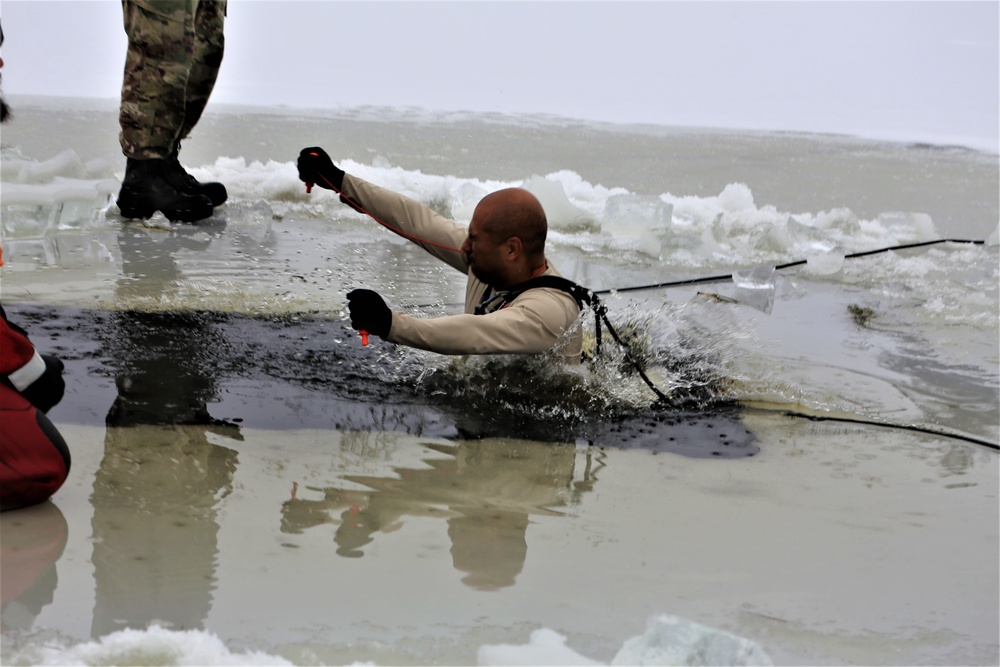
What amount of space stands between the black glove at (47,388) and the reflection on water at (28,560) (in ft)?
0.92

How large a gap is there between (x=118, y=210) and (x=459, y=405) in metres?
3.09

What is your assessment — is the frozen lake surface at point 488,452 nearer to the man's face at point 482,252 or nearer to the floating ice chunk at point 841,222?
the man's face at point 482,252

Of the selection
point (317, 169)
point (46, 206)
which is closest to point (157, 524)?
point (317, 169)

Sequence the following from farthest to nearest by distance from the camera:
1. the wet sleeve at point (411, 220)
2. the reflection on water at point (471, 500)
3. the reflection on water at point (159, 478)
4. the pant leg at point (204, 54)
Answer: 1. the pant leg at point (204, 54)
2. the wet sleeve at point (411, 220)
3. the reflection on water at point (471, 500)
4. the reflection on water at point (159, 478)

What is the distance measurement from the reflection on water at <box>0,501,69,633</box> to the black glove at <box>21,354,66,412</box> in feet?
0.92

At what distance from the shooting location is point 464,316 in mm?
2875

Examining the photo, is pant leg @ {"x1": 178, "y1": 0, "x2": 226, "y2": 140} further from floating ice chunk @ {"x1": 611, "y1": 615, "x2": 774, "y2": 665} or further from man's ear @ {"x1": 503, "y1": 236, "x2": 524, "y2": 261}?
floating ice chunk @ {"x1": 611, "y1": 615, "x2": 774, "y2": 665}

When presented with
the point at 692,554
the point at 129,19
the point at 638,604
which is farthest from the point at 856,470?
the point at 129,19

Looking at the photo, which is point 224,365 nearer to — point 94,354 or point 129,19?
point 94,354

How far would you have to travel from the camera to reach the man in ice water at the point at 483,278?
275 cm

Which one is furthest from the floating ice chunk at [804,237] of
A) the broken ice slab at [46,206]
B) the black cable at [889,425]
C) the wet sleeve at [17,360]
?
the wet sleeve at [17,360]

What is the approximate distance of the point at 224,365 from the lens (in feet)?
10.7

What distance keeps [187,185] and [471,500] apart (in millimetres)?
3612

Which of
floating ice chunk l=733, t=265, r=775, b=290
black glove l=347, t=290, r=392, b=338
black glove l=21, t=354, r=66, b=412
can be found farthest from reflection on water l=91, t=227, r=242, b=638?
floating ice chunk l=733, t=265, r=775, b=290
